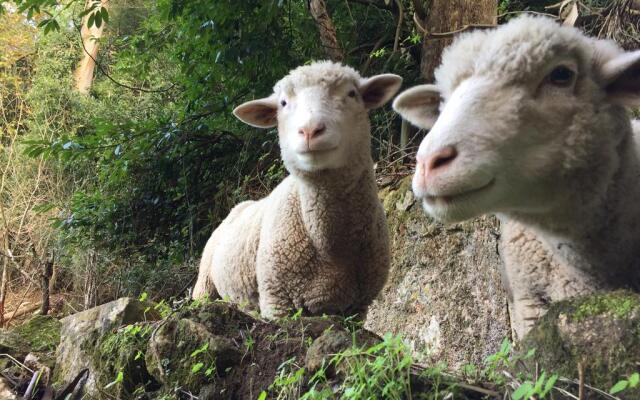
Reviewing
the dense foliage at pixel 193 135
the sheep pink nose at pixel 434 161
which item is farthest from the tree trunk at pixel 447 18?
the sheep pink nose at pixel 434 161

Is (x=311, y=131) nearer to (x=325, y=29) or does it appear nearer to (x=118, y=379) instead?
(x=118, y=379)

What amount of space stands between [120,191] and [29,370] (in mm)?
4915

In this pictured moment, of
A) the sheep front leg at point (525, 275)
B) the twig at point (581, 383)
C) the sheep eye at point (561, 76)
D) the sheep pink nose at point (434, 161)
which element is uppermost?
the sheep eye at point (561, 76)

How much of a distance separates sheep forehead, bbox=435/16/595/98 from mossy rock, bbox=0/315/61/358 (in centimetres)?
258

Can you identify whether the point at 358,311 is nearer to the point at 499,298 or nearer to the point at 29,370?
the point at 499,298

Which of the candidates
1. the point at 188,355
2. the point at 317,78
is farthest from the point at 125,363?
the point at 317,78

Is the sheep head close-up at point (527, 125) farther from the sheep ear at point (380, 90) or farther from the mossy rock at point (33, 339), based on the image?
the mossy rock at point (33, 339)

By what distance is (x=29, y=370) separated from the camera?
2889 millimetres

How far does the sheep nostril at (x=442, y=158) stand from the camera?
180 centimetres

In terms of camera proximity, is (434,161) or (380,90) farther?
(380,90)

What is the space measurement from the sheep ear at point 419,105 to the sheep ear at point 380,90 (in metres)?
1.39

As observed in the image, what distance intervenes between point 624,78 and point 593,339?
1.06 meters

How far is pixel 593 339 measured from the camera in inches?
57.7

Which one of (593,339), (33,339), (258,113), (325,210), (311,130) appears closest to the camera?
(593,339)
